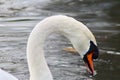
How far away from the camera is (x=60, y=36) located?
11820 mm

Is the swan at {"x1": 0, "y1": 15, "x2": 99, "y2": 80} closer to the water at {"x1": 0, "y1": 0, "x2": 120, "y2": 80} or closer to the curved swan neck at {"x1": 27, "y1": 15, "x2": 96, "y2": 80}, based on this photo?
the curved swan neck at {"x1": 27, "y1": 15, "x2": 96, "y2": 80}

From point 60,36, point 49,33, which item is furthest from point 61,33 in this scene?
point 60,36

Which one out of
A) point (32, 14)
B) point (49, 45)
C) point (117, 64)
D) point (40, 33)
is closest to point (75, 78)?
point (117, 64)

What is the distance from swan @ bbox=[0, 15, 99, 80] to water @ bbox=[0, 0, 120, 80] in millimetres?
2864

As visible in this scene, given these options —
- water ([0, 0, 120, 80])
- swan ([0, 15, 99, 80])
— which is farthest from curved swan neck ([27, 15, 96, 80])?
water ([0, 0, 120, 80])

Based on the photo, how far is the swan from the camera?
5488 mm

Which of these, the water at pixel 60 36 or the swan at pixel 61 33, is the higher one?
the swan at pixel 61 33

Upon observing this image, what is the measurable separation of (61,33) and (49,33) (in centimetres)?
14

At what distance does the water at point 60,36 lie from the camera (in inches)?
362

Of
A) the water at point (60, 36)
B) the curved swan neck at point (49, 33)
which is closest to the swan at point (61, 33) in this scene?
the curved swan neck at point (49, 33)

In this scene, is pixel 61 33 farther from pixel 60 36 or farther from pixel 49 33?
pixel 60 36

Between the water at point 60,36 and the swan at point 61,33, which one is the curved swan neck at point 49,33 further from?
the water at point 60,36

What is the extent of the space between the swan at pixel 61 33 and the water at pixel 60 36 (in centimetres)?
286

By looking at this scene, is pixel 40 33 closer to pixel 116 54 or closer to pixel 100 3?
pixel 116 54
